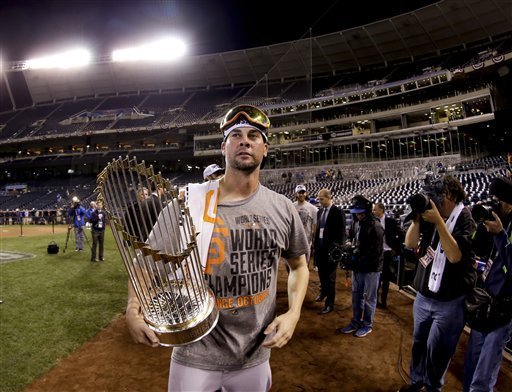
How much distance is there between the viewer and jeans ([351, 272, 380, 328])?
496 centimetres

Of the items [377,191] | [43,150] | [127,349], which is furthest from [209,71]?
[127,349]

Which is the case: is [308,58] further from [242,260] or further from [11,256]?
[242,260]

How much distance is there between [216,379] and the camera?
1718 mm

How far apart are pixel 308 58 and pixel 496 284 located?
41.2m

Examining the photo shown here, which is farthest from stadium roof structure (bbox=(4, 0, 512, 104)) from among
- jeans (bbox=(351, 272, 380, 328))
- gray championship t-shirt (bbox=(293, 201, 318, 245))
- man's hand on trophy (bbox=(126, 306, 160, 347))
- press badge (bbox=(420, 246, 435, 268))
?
man's hand on trophy (bbox=(126, 306, 160, 347))

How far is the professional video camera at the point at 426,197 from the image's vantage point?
262 centimetres

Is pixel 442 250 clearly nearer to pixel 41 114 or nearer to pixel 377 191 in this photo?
pixel 377 191

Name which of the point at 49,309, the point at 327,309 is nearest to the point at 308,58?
the point at 327,309

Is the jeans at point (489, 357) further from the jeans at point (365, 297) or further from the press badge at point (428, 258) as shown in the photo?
the jeans at point (365, 297)

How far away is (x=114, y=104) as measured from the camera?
54.3 m

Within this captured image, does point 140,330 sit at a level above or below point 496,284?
above

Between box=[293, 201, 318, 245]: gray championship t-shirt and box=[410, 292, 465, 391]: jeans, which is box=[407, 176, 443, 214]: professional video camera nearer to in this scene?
box=[410, 292, 465, 391]: jeans

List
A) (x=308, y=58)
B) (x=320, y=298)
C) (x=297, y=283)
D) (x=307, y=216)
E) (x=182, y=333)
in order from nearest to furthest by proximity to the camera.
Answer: (x=182, y=333) < (x=297, y=283) < (x=320, y=298) < (x=307, y=216) < (x=308, y=58)

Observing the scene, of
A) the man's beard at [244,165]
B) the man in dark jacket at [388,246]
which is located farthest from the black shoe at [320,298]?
the man's beard at [244,165]
